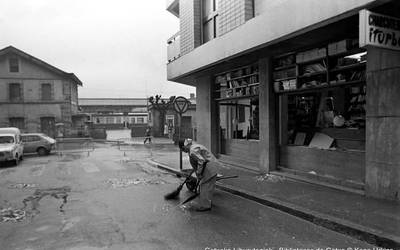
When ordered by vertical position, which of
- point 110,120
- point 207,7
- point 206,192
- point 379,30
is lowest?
point 206,192

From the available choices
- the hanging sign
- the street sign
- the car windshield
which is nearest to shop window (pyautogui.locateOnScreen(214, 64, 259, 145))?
the street sign

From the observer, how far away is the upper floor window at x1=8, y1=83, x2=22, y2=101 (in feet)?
124

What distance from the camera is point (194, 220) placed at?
20.7 feet

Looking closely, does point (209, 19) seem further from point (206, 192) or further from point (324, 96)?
point (206, 192)

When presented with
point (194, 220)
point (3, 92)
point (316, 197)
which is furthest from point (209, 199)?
point (3, 92)

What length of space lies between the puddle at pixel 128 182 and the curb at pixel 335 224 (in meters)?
3.34

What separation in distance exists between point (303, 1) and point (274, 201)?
14.4 ft

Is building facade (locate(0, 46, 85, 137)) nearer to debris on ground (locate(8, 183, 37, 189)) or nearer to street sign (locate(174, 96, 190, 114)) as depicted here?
street sign (locate(174, 96, 190, 114))

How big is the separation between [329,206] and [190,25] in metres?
10.2

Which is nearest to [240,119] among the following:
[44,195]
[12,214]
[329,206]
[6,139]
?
[329,206]

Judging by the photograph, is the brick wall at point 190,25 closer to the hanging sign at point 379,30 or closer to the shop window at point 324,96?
the shop window at point 324,96

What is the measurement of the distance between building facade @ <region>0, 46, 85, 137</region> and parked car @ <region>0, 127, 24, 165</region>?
67.8ft

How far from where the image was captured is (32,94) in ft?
125

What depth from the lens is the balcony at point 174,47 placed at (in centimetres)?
1656
